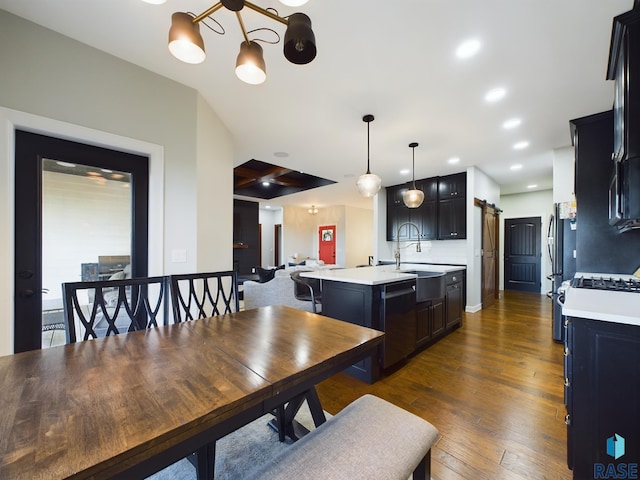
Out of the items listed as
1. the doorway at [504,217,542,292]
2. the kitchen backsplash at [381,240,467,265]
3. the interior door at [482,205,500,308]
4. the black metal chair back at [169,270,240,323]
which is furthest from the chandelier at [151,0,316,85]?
the doorway at [504,217,542,292]

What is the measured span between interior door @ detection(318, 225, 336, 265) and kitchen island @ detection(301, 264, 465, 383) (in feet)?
21.7

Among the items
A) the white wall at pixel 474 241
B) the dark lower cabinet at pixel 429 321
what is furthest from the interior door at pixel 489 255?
the dark lower cabinet at pixel 429 321

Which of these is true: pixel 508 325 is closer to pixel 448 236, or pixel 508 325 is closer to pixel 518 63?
pixel 448 236

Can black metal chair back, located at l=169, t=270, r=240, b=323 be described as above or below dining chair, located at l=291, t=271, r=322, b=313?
above

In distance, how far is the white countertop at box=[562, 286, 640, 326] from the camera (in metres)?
1.10

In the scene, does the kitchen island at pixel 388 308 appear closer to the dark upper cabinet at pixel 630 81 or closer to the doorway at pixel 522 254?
the dark upper cabinet at pixel 630 81

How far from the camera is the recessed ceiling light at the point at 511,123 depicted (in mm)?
3055

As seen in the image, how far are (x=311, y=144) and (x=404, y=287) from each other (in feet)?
8.13

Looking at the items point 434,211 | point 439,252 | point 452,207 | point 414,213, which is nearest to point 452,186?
point 452,207

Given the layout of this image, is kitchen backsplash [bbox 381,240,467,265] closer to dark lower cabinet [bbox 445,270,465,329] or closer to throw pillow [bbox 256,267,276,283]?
dark lower cabinet [bbox 445,270,465,329]

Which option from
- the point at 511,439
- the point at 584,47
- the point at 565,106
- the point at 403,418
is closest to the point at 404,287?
the point at 511,439

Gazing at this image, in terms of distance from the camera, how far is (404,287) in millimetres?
2648

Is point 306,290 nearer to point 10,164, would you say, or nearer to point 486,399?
point 486,399

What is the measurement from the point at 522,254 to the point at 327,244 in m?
5.97
